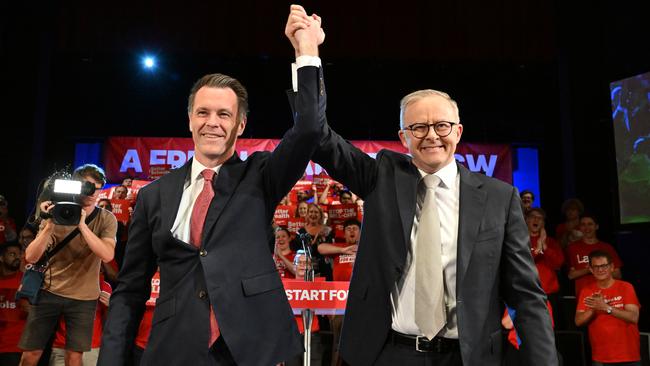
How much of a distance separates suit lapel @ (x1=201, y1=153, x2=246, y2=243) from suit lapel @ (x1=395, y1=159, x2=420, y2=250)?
524 millimetres

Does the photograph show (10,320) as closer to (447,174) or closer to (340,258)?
(340,258)

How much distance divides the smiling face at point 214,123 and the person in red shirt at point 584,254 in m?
4.98

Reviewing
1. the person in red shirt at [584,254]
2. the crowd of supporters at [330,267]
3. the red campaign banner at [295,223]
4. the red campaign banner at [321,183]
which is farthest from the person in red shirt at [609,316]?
the red campaign banner at [321,183]

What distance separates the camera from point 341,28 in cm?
980

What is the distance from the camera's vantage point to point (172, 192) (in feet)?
5.84

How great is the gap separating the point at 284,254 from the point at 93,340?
71.8 inches

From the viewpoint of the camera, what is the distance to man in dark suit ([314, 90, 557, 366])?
5.86 feet

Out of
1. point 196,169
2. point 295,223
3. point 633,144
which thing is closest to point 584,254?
point 633,144

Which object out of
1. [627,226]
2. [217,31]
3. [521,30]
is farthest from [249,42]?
[627,226]

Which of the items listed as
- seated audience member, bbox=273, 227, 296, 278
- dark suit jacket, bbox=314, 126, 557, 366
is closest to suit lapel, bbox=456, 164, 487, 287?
dark suit jacket, bbox=314, 126, 557, 366

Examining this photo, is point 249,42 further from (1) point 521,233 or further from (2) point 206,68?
(1) point 521,233

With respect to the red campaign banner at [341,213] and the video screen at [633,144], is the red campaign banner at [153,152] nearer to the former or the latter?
the video screen at [633,144]

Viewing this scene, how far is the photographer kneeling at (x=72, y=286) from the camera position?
3.78m

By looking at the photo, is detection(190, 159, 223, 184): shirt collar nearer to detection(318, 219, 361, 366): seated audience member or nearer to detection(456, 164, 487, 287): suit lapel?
detection(456, 164, 487, 287): suit lapel
